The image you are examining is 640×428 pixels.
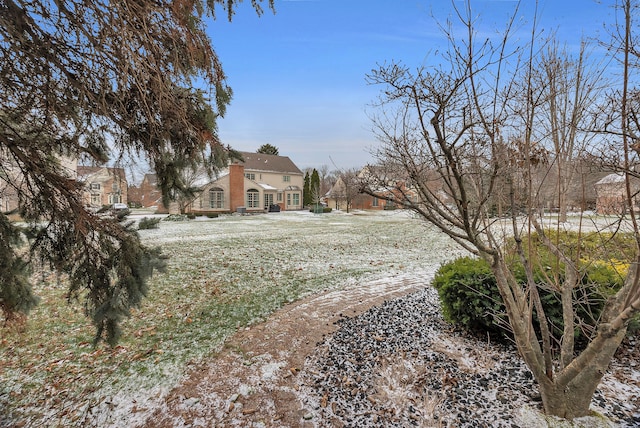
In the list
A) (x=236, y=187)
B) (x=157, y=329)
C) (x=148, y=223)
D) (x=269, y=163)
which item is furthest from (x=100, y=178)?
(x=269, y=163)

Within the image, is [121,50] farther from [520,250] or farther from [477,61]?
[520,250]

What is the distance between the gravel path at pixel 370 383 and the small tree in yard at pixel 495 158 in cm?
53

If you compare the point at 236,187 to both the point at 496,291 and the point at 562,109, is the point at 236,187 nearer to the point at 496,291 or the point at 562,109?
the point at 496,291

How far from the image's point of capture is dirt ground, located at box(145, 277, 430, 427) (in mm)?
2633

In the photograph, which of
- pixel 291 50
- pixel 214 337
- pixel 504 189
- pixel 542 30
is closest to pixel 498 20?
pixel 542 30

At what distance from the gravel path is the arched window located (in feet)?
83.0

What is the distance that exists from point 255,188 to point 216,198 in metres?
4.45

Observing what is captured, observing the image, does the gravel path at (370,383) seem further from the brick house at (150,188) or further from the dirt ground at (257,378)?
the brick house at (150,188)

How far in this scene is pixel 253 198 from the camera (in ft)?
101

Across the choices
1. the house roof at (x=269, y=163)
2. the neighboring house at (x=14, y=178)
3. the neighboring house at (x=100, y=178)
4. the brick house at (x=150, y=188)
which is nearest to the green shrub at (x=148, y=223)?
the brick house at (x=150, y=188)

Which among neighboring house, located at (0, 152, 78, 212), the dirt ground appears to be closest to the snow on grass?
the dirt ground

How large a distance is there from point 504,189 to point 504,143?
0.51 meters

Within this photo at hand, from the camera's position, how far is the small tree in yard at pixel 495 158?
→ 1.90 metres

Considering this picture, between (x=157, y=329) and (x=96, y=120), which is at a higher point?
(x=96, y=120)
